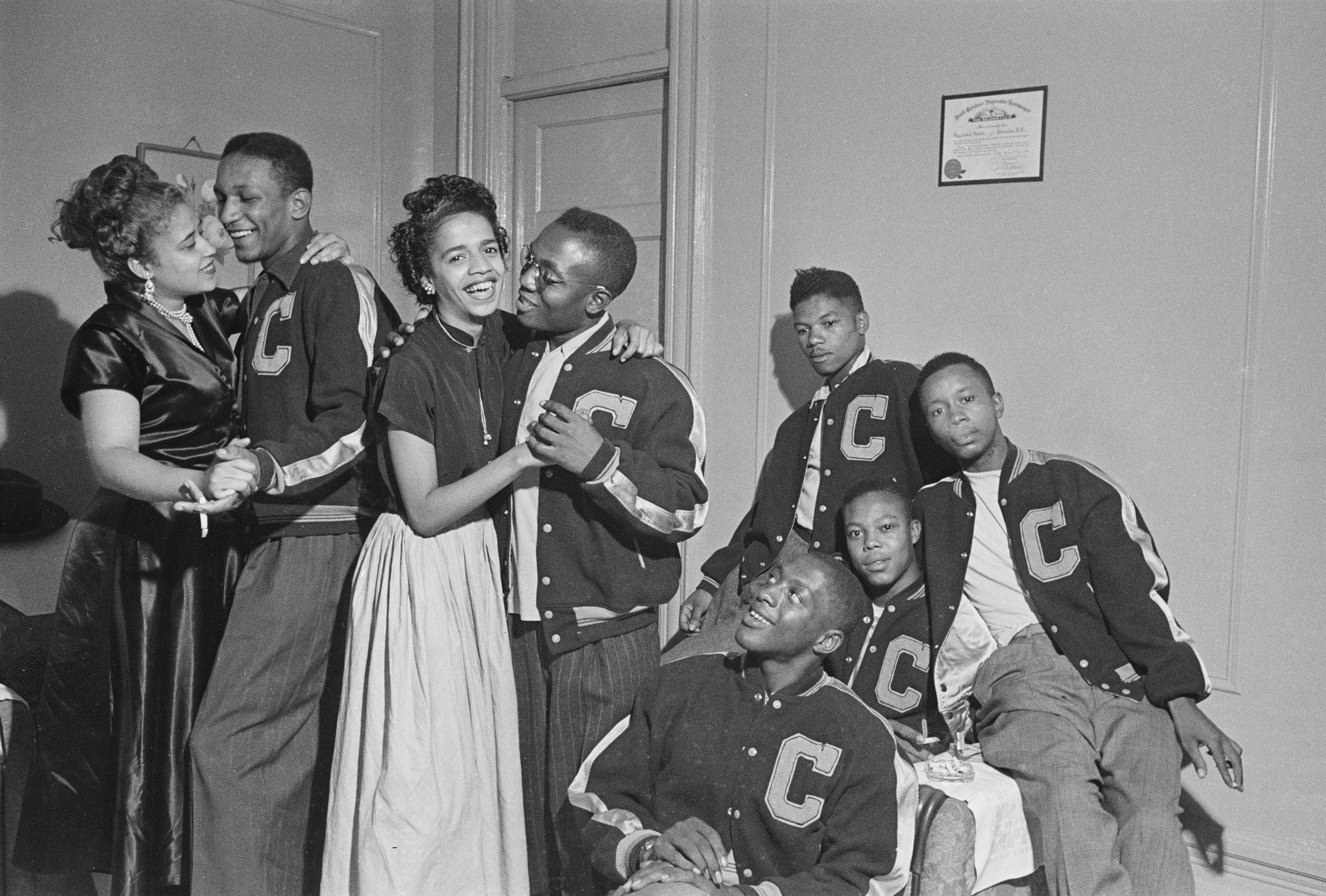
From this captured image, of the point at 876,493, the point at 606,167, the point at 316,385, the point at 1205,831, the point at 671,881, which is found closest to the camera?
the point at 671,881

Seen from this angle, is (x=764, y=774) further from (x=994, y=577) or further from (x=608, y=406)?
(x=994, y=577)

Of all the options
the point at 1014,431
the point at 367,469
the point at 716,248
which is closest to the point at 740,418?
the point at 716,248

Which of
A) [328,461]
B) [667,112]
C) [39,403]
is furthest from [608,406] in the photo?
[39,403]

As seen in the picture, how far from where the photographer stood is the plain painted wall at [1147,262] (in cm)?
331

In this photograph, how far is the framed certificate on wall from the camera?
372 centimetres

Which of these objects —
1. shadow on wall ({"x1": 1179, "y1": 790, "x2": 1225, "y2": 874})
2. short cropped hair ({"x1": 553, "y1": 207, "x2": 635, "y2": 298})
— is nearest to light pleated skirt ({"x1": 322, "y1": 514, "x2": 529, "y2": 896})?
short cropped hair ({"x1": 553, "y1": 207, "x2": 635, "y2": 298})

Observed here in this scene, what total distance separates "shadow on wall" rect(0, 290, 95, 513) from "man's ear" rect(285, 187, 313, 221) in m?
1.47

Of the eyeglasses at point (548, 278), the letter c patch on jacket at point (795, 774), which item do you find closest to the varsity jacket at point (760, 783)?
the letter c patch on jacket at point (795, 774)

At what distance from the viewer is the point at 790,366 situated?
431 cm

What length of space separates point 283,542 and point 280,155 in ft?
3.21

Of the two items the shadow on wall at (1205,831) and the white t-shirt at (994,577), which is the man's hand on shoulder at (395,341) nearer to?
the white t-shirt at (994,577)

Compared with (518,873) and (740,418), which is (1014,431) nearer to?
(740,418)

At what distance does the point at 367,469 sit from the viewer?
2.96 metres

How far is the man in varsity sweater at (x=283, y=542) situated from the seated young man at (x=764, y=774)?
84 centimetres
